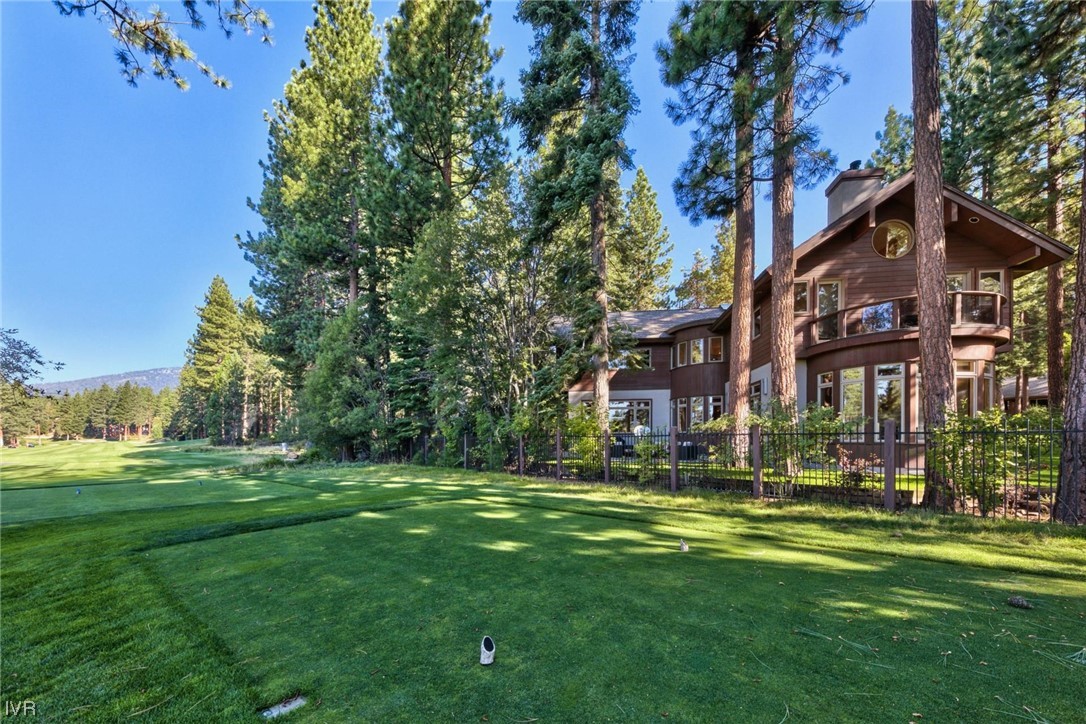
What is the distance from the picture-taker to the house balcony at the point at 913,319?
39.6ft

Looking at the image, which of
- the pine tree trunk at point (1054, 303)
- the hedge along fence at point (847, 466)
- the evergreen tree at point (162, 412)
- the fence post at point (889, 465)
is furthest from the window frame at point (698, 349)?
the evergreen tree at point (162, 412)

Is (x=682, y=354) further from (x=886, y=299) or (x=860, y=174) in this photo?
(x=860, y=174)

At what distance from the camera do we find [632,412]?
22.2 metres

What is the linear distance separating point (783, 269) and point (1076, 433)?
265 inches

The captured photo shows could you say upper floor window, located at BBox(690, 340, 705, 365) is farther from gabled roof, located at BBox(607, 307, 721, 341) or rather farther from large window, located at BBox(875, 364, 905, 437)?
large window, located at BBox(875, 364, 905, 437)

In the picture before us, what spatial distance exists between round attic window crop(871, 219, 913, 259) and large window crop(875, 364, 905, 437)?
4.45 meters

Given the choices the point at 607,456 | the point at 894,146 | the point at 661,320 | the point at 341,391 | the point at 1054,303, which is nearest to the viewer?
the point at 607,456

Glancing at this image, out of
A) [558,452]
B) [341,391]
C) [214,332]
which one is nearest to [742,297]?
[558,452]

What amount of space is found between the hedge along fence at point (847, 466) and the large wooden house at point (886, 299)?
242 centimetres

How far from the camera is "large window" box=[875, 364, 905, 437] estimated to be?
12.2m

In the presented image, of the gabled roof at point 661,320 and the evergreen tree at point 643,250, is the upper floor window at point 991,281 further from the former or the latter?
the evergreen tree at point 643,250

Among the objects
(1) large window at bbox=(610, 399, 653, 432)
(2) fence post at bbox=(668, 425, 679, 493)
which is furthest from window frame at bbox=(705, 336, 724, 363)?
(2) fence post at bbox=(668, 425, 679, 493)

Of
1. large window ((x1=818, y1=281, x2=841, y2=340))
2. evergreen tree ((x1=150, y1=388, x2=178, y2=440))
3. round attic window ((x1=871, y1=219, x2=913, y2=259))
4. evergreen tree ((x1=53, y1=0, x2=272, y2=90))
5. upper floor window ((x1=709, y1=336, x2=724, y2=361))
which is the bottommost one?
evergreen tree ((x1=150, y1=388, x2=178, y2=440))

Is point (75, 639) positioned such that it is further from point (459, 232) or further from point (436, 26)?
point (436, 26)
